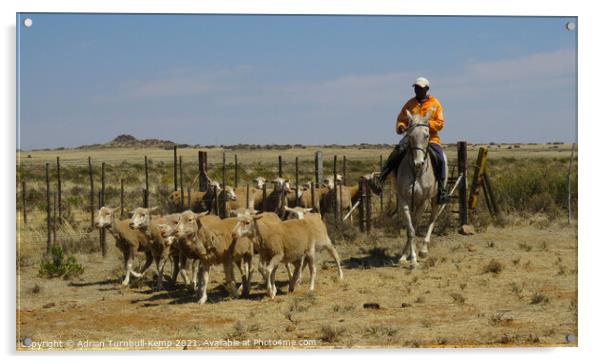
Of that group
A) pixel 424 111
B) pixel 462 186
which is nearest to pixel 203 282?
pixel 424 111

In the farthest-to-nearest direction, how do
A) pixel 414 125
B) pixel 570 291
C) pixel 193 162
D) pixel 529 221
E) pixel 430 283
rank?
pixel 193 162
pixel 529 221
pixel 414 125
pixel 430 283
pixel 570 291

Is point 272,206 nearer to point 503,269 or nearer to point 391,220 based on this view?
point 391,220

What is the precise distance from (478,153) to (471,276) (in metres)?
7.17

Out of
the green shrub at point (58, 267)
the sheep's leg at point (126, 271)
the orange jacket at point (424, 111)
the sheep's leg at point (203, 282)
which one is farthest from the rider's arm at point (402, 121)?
the green shrub at point (58, 267)

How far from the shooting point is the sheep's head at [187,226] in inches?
548

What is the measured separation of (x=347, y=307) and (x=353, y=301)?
0.64 metres

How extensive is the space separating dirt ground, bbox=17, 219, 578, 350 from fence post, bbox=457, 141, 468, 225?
2.60 m

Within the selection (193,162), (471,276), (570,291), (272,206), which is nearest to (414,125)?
(471,276)

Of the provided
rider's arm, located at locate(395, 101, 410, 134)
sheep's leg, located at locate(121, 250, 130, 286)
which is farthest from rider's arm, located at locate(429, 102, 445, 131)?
sheep's leg, located at locate(121, 250, 130, 286)

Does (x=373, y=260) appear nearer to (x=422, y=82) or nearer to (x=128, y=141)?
(x=422, y=82)

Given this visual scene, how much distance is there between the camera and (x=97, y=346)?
418 inches

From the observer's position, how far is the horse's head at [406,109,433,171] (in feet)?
53.3

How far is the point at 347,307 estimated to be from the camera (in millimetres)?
13078

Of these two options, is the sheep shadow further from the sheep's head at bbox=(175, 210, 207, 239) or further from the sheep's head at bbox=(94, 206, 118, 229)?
the sheep's head at bbox=(94, 206, 118, 229)
